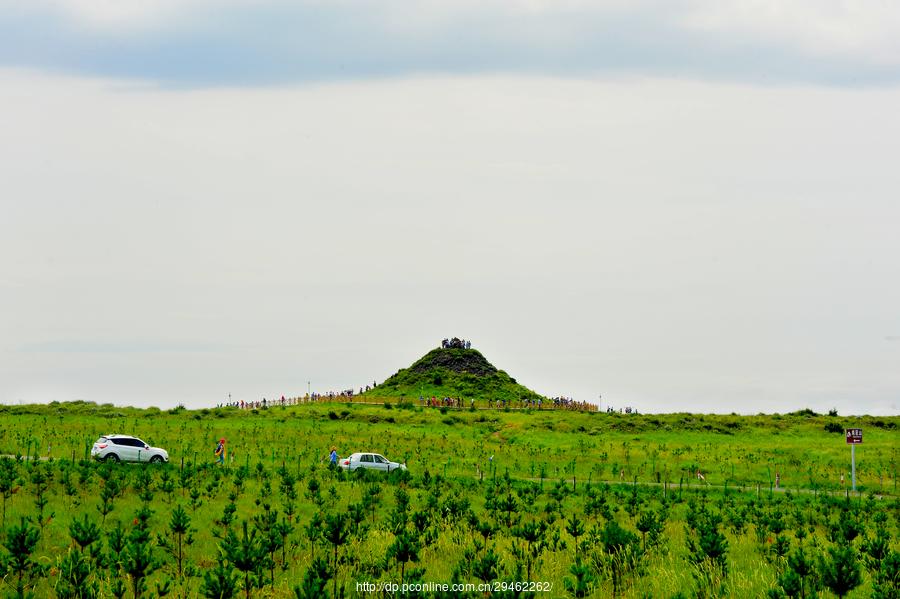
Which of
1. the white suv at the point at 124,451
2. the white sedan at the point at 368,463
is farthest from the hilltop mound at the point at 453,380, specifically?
the white suv at the point at 124,451

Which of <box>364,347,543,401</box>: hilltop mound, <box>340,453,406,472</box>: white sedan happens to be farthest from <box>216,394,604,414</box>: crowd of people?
<box>340,453,406,472</box>: white sedan

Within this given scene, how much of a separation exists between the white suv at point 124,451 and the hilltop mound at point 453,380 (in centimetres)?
6495

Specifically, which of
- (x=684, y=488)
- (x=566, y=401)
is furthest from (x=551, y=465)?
(x=566, y=401)

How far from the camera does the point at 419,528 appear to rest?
18.8 meters

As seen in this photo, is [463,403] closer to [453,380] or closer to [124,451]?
[453,380]

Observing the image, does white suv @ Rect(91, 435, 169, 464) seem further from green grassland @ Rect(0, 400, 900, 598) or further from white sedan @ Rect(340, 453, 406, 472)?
white sedan @ Rect(340, 453, 406, 472)

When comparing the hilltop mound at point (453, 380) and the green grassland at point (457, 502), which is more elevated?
the hilltop mound at point (453, 380)

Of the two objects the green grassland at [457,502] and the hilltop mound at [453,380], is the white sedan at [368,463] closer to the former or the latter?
the green grassland at [457,502]

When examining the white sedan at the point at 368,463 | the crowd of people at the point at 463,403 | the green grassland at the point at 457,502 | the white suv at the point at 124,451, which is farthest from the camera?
the crowd of people at the point at 463,403

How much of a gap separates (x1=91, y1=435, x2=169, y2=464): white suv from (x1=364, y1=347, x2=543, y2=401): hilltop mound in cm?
6495

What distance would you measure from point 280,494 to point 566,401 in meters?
81.8

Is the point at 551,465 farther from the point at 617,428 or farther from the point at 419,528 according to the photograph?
the point at 419,528

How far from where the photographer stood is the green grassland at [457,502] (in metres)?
15.9

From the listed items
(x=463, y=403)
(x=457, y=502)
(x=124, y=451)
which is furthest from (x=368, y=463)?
(x=463, y=403)
